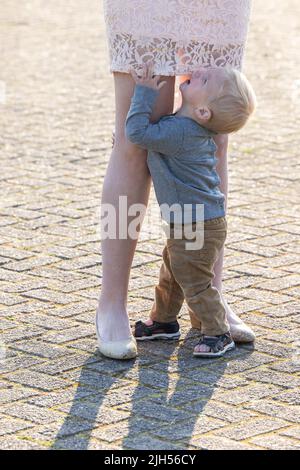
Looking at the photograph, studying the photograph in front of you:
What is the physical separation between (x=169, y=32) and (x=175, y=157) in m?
0.46

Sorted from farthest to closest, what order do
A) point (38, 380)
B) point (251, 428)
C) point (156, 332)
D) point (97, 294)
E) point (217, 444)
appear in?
point (97, 294), point (156, 332), point (38, 380), point (251, 428), point (217, 444)

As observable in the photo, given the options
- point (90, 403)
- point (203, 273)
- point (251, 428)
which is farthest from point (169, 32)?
point (251, 428)

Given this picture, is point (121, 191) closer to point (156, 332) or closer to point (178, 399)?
point (156, 332)

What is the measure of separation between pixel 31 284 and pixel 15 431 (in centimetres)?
148

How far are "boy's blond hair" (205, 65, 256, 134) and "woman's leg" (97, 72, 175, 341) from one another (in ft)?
0.67

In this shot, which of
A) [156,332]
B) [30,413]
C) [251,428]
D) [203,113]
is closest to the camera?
[251,428]

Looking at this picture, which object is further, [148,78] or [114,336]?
[114,336]

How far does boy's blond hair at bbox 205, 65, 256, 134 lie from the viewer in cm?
426

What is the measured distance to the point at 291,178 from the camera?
272 inches

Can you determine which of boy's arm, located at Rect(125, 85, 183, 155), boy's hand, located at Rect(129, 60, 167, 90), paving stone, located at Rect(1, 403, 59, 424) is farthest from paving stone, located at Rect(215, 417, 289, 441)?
boy's hand, located at Rect(129, 60, 167, 90)

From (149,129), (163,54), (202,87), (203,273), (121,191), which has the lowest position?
(203,273)

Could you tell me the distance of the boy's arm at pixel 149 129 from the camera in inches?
166

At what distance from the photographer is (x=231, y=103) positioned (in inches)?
168
